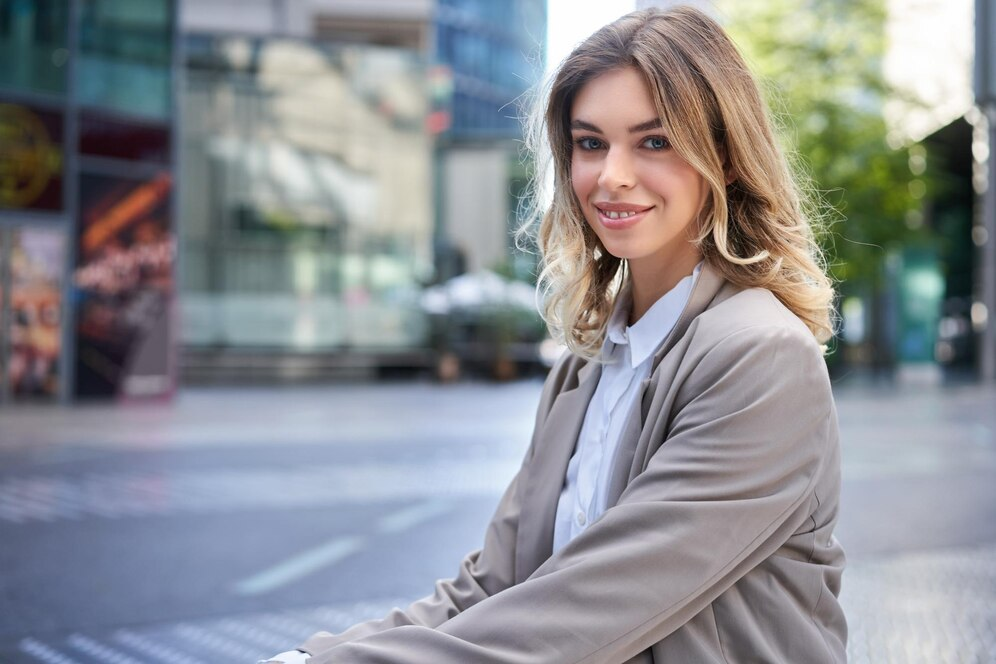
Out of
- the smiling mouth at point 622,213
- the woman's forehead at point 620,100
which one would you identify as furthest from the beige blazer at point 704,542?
the woman's forehead at point 620,100

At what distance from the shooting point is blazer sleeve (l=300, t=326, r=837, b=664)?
136 centimetres

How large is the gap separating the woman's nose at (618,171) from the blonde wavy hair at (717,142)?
84mm

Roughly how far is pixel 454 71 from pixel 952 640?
1639 inches

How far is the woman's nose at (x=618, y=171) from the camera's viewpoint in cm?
161

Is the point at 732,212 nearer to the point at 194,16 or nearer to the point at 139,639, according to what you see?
the point at 139,639

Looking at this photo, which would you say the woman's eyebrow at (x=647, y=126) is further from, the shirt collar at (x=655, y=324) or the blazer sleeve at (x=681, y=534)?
the blazer sleeve at (x=681, y=534)

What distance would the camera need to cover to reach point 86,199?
51.8 ft

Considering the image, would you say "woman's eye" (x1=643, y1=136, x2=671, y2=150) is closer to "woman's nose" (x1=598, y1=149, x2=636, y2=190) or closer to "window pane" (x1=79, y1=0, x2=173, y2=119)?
"woman's nose" (x1=598, y1=149, x2=636, y2=190)

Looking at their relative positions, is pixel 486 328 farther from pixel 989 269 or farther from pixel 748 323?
pixel 748 323

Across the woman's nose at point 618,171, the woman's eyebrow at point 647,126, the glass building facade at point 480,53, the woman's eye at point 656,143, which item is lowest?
the woman's nose at point 618,171

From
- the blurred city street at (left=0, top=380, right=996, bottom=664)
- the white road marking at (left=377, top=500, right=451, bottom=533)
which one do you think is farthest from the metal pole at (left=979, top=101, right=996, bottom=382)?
the white road marking at (left=377, top=500, right=451, bottom=533)

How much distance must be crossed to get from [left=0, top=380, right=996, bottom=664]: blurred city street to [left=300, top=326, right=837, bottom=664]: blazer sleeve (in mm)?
2742

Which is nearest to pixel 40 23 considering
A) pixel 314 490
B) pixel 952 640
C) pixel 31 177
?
pixel 31 177

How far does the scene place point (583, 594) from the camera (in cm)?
138
